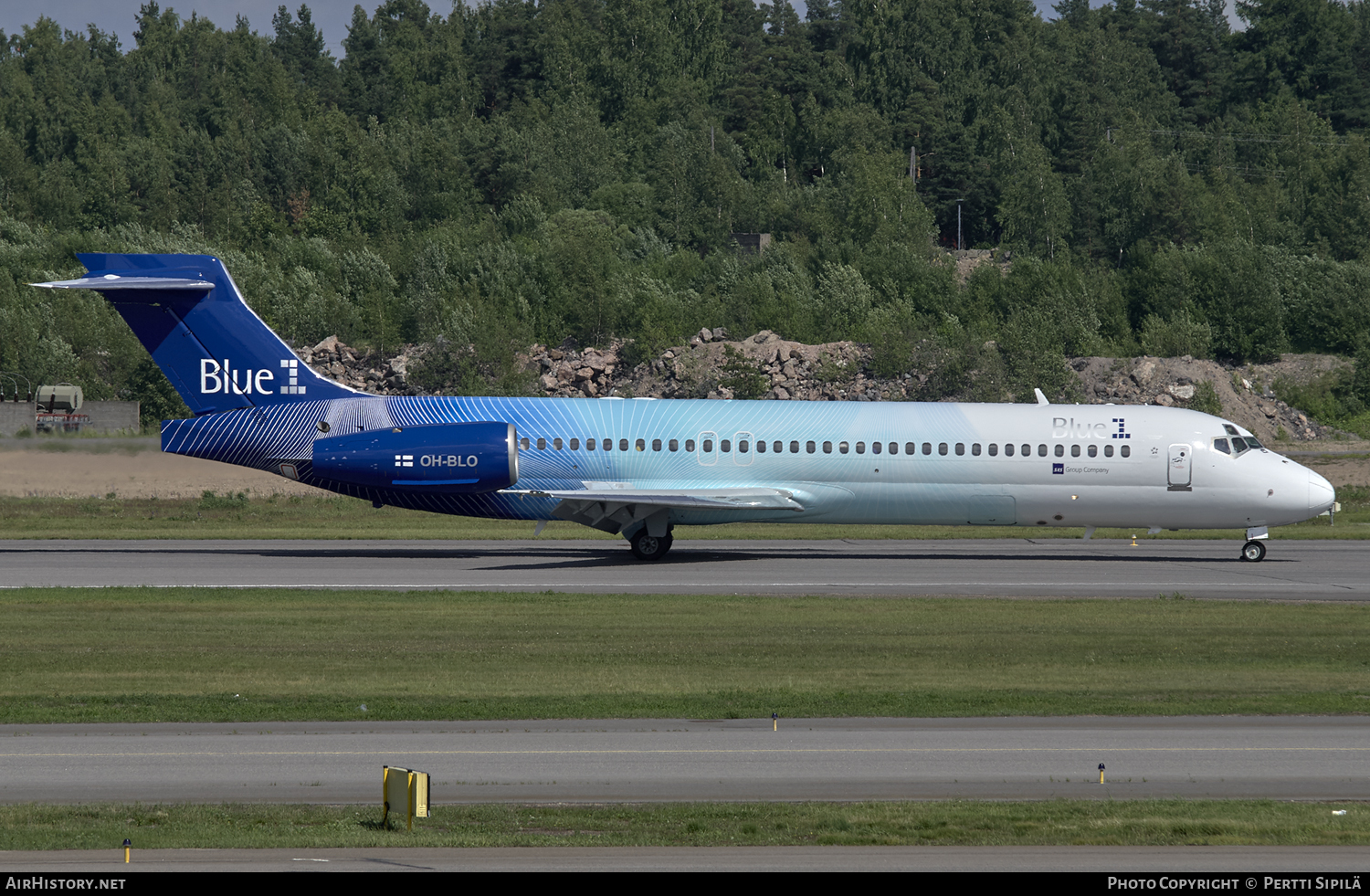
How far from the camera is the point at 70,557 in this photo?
109 ft


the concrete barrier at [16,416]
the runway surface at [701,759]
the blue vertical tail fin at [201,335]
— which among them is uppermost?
the blue vertical tail fin at [201,335]

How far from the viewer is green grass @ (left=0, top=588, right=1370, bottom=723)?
55.7ft

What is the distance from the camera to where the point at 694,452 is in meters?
33.6

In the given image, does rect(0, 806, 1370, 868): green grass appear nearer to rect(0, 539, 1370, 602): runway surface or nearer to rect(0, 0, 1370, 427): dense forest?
rect(0, 539, 1370, 602): runway surface

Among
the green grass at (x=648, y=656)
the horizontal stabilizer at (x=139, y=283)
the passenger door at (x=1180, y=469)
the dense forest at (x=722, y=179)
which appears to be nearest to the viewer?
the green grass at (x=648, y=656)

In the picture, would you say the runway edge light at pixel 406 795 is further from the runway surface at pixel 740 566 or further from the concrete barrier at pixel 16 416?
the concrete barrier at pixel 16 416

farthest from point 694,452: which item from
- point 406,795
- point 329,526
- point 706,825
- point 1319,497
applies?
point 406,795

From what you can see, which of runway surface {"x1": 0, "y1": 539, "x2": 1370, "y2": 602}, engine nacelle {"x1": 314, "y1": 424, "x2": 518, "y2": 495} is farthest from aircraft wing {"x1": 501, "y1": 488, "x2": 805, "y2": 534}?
runway surface {"x1": 0, "y1": 539, "x2": 1370, "y2": 602}

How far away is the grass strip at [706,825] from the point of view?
36.1 ft

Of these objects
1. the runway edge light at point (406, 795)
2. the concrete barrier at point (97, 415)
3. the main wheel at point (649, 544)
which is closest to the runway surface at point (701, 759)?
the runway edge light at point (406, 795)

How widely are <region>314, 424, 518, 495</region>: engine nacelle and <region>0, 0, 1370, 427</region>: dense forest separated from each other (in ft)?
125

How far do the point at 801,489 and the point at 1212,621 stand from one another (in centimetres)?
1122

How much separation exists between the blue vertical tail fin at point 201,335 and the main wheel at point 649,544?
9016 millimetres
